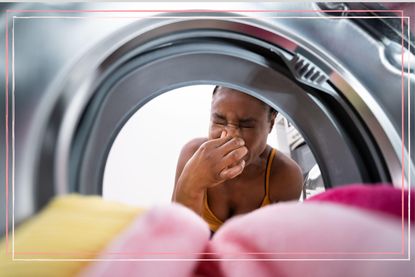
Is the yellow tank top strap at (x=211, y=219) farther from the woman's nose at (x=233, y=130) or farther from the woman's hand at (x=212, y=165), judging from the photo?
the woman's nose at (x=233, y=130)

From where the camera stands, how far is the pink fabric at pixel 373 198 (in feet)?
2.56

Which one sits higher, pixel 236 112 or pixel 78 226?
pixel 236 112

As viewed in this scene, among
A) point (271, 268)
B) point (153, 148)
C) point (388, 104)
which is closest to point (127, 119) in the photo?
point (153, 148)

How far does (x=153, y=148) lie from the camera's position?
0.82m

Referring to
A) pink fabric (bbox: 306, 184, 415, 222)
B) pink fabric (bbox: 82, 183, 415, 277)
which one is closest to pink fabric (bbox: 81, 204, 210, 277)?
pink fabric (bbox: 82, 183, 415, 277)

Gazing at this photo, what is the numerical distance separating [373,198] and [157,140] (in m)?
0.38

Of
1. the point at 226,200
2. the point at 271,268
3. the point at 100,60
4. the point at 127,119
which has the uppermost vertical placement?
the point at 100,60

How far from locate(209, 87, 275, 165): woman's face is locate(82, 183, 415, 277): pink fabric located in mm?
117

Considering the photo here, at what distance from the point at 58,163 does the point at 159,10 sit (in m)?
0.31

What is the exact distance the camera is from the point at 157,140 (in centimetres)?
82

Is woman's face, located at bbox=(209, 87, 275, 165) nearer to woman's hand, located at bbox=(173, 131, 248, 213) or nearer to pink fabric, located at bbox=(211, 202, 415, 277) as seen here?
woman's hand, located at bbox=(173, 131, 248, 213)

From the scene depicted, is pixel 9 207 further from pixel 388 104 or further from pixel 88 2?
pixel 388 104

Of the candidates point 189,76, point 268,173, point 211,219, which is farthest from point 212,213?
point 189,76

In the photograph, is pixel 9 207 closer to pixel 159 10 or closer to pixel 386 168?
pixel 159 10
